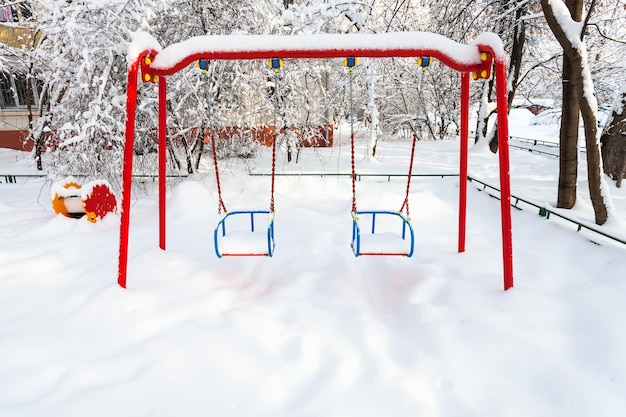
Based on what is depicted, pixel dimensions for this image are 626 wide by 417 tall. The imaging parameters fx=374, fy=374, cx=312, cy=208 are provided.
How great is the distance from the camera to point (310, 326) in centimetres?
309

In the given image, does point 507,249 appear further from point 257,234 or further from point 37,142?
point 37,142

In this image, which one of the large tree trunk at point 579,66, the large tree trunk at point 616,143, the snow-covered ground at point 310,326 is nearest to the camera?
the snow-covered ground at point 310,326

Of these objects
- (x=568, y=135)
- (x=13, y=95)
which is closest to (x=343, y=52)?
(x=568, y=135)

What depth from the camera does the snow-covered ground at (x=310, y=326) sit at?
236 cm

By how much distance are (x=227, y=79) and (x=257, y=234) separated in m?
4.97

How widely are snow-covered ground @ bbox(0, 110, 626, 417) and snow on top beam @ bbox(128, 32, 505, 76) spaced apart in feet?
7.11

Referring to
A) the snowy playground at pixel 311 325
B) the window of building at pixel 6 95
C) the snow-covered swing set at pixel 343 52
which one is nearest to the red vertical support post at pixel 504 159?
the snow-covered swing set at pixel 343 52

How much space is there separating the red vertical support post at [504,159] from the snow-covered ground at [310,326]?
0.28 meters

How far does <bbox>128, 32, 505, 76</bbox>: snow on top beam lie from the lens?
336 cm

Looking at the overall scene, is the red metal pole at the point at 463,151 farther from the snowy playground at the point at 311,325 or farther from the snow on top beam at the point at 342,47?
the snow on top beam at the point at 342,47

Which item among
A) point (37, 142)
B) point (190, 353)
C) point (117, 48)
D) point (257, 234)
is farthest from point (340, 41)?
point (37, 142)

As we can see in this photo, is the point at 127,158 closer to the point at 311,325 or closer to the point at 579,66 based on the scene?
the point at 311,325

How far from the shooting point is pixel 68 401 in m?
2.30

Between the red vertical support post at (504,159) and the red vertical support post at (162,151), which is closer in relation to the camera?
the red vertical support post at (504,159)
